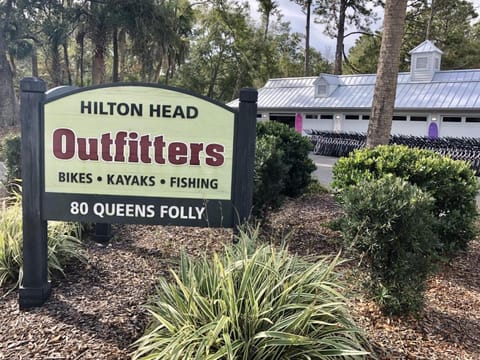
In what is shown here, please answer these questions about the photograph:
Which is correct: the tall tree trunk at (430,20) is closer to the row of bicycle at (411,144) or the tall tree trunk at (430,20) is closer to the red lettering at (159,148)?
the row of bicycle at (411,144)

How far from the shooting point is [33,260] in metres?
3.25

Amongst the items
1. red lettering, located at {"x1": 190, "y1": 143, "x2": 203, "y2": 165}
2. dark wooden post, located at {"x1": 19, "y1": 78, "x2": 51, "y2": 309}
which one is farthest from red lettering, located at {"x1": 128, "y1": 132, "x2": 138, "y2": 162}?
dark wooden post, located at {"x1": 19, "y1": 78, "x2": 51, "y2": 309}

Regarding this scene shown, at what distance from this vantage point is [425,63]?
20375mm

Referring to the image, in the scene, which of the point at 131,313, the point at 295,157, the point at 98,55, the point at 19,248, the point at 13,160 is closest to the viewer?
the point at 131,313

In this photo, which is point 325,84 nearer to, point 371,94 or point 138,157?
point 371,94

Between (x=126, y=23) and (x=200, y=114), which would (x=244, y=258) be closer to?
(x=200, y=114)

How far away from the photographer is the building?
59.4 feet

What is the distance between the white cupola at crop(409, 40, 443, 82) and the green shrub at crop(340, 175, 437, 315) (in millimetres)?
19093

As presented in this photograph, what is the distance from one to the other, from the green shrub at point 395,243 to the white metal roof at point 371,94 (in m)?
16.3

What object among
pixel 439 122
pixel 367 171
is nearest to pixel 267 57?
pixel 439 122

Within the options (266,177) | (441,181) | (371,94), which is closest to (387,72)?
(441,181)

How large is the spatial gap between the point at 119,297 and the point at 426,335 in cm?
230

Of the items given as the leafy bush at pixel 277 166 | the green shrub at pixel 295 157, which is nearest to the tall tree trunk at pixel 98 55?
the leafy bush at pixel 277 166

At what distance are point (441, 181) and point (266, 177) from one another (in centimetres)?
193
